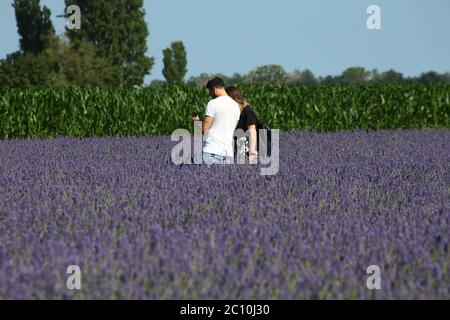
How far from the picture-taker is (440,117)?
95.0 ft

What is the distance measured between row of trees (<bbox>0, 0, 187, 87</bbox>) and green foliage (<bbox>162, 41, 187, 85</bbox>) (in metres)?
19.4

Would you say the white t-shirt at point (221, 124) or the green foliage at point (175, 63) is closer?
the white t-shirt at point (221, 124)

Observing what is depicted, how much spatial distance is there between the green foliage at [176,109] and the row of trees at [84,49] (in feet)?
140

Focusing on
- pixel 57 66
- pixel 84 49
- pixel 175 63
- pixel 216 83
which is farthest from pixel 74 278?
pixel 175 63

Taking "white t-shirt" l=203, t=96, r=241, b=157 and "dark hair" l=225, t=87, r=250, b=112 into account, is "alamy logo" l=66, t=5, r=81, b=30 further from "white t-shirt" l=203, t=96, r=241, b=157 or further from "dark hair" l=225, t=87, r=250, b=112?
"white t-shirt" l=203, t=96, r=241, b=157

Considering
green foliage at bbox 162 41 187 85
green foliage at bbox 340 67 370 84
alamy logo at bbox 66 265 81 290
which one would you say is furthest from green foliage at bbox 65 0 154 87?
green foliage at bbox 340 67 370 84

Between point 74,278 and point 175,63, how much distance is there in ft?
309

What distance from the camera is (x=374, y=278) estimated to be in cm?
380

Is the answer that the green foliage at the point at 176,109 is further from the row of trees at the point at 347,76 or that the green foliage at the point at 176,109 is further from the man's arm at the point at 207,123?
the row of trees at the point at 347,76

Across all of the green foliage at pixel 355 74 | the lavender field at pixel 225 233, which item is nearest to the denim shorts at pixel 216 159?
the lavender field at pixel 225 233

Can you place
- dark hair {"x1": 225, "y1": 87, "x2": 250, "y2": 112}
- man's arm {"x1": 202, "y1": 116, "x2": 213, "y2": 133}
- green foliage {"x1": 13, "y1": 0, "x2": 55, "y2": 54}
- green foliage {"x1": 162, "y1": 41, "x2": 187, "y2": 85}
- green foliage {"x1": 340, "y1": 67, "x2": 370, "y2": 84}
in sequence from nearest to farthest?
man's arm {"x1": 202, "y1": 116, "x2": 213, "y2": 133} < dark hair {"x1": 225, "y1": 87, "x2": 250, "y2": 112} < green foliage {"x1": 13, "y1": 0, "x2": 55, "y2": 54} < green foliage {"x1": 162, "y1": 41, "x2": 187, "y2": 85} < green foliage {"x1": 340, "y1": 67, "x2": 370, "y2": 84}

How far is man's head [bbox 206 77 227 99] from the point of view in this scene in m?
8.53

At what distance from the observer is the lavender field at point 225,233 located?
368 centimetres
